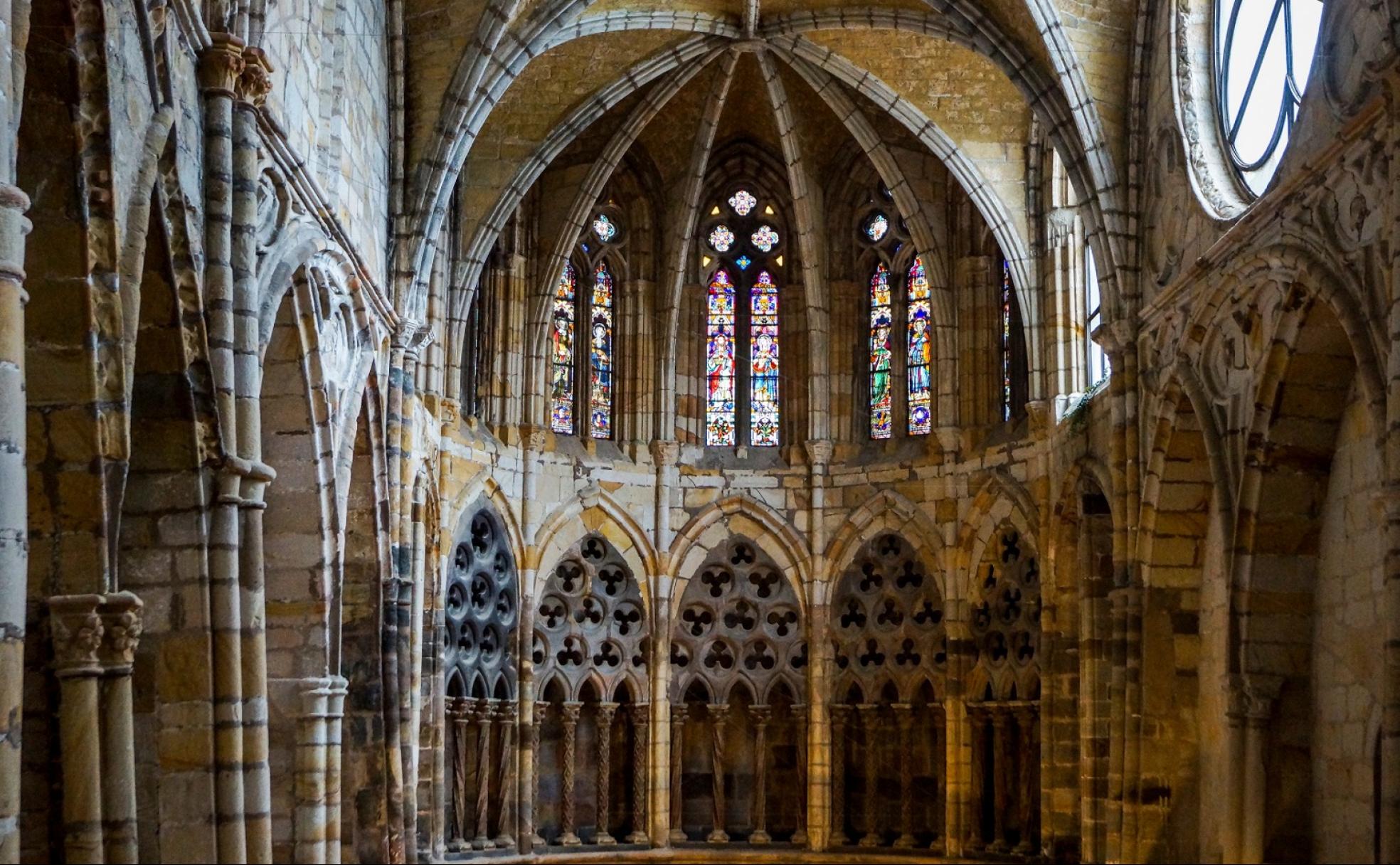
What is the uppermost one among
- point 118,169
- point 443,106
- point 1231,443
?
point 443,106

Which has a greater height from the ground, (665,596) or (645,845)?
(665,596)

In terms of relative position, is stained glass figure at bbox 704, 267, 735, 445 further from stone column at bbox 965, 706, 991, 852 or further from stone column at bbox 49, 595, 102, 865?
stone column at bbox 49, 595, 102, 865

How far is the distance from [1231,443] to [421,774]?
816 cm

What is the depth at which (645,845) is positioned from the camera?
1978cm

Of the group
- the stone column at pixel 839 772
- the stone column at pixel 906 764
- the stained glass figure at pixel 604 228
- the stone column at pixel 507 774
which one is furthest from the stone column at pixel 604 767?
the stained glass figure at pixel 604 228

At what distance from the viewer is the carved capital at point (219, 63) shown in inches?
427

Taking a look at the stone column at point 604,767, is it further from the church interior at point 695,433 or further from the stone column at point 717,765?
the stone column at point 717,765

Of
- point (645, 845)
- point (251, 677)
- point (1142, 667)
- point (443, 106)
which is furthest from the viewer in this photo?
point (645, 845)

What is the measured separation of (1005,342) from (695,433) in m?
3.62

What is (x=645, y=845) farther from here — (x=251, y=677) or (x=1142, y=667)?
(x=251, y=677)

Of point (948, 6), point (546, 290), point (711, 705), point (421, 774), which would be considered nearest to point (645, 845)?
point (711, 705)

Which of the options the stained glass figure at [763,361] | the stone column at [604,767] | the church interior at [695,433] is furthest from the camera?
the stained glass figure at [763,361]

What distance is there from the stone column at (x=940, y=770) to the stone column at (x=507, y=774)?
4.27 meters

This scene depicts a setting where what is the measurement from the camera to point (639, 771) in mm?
20094
